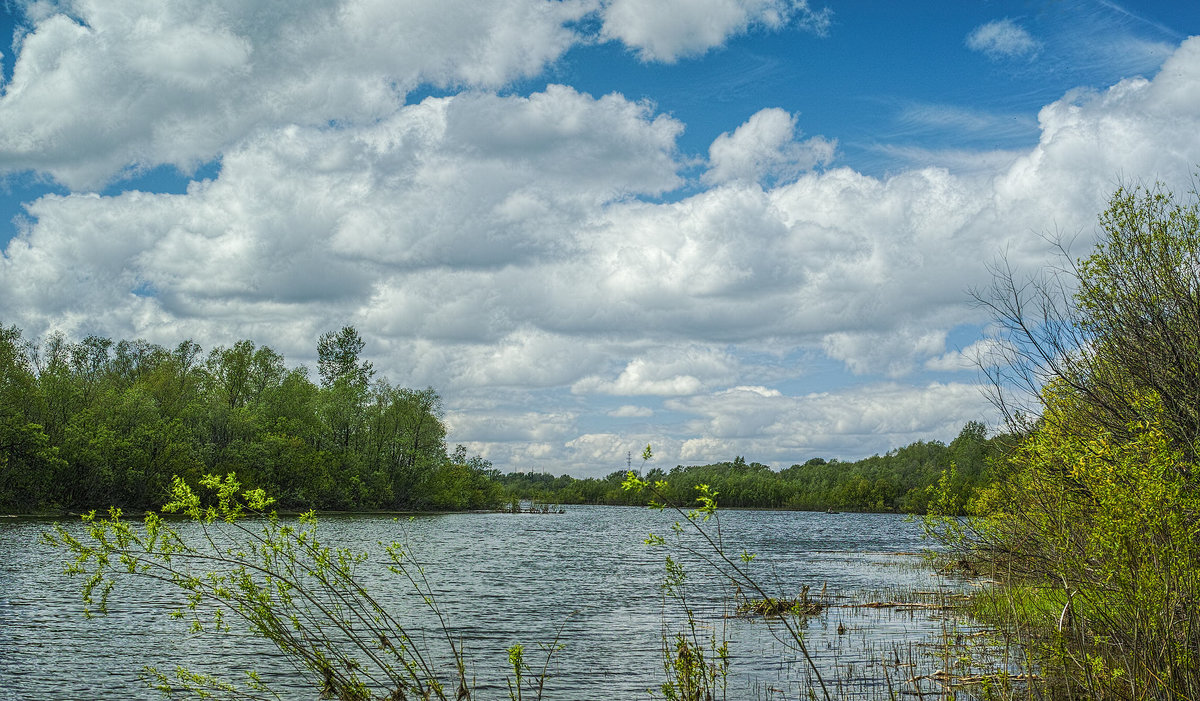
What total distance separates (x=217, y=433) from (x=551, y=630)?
8268cm

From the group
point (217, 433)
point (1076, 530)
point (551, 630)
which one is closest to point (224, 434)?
point (217, 433)

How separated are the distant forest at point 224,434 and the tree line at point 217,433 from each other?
16 centimetres

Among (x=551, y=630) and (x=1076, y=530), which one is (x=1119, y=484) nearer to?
(x=1076, y=530)

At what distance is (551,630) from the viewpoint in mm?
27719

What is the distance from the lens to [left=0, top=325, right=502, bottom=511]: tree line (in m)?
76.6

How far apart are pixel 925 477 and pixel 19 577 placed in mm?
179973

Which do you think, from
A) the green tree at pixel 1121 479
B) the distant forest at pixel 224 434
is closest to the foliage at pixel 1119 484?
the green tree at pixel 1121 479

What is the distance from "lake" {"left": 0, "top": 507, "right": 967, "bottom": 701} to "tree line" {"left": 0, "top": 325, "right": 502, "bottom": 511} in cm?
2745

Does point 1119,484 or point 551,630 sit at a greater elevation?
point 1119,484

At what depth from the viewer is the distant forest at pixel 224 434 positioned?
3012 inches

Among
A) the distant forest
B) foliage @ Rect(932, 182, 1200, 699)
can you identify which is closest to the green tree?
foliage @ Rect(932, 182, 1200, 699)

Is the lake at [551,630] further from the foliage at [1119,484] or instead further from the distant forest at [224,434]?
the distant forest at [224,434]

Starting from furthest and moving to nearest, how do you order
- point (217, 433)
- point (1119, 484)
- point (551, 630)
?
point (217, 433) → point (551, 630) → point (1119, 484)

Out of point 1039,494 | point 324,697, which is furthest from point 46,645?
point 1039,494
